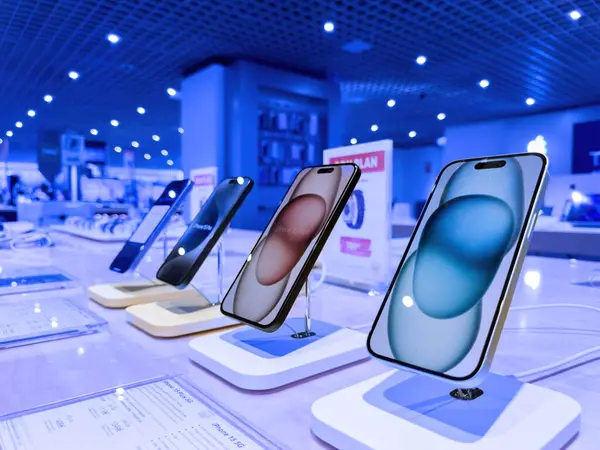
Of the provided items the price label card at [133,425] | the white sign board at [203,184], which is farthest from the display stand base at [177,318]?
the white sign board at [203,184]

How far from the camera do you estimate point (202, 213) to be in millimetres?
741

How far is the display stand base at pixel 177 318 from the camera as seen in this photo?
0.58 metres

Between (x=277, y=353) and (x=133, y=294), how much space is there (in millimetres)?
385

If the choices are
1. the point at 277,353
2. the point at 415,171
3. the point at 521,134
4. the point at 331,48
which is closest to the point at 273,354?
the point at 277,353

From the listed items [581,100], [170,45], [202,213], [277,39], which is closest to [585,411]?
[202,213]

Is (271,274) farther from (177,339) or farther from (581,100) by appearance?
(581,100)

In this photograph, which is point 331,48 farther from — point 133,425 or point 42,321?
point 133,425

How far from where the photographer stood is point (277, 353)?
470mm

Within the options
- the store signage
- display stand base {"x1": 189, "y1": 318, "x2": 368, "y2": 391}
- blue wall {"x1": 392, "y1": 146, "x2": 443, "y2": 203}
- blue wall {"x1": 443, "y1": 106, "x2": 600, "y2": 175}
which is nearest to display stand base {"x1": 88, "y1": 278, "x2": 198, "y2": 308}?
display stand base {"x1": 189, "y1": 318, "x2": 368, "y2": 391}

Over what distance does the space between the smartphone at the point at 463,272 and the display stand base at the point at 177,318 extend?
0.28m

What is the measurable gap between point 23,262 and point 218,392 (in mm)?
1108

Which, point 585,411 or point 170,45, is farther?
point 170,45

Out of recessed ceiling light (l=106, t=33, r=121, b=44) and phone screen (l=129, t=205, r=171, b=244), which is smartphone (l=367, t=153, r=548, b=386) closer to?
phone screen (l=129, t=205, r=171, b=244)

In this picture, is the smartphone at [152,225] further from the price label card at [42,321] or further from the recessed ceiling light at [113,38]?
the recessed ceiling light at [113,38]
